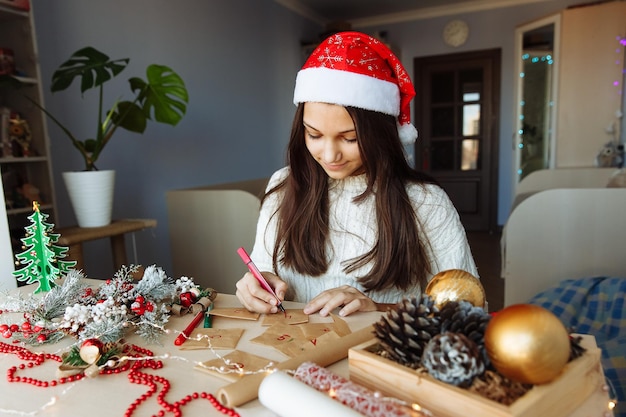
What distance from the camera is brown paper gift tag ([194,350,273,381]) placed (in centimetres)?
51

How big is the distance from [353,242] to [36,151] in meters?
1.60

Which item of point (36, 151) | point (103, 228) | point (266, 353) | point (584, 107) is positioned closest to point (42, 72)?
point (36, 151)

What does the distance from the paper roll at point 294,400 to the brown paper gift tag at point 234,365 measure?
0.09m

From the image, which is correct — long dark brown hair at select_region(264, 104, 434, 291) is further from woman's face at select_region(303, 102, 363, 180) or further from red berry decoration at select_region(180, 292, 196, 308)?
red berry decoration at select_region(180, 292, 196, 308)

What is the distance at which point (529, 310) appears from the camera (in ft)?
Result: 1.29

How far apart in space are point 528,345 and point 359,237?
28.2 inches

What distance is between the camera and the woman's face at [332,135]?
2.99 feet

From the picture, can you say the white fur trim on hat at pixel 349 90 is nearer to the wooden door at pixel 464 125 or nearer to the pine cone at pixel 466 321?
the pine cone at pixel 466 321

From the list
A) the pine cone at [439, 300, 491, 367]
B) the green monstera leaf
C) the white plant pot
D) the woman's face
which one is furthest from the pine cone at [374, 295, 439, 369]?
the green monstera leaf

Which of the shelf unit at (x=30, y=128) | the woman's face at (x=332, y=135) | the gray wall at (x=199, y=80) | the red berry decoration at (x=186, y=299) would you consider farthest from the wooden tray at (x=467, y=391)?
the gray wall at (x=199, y=80)

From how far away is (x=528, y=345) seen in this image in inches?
14.6

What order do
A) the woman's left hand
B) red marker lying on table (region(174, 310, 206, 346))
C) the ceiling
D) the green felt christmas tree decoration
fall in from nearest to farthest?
red marker lying on table (region(174, 310, 206, 346)) < the woman's left hand < the green felt christmas tree decoration < the ceiling

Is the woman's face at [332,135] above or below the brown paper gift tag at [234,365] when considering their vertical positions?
above

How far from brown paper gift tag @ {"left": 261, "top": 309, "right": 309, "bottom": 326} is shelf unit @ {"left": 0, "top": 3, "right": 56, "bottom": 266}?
62.9 inches
